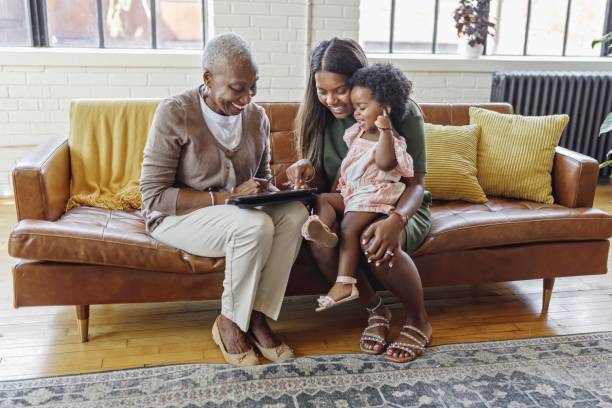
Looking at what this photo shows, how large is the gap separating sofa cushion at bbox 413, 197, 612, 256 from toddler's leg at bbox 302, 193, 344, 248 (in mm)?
355

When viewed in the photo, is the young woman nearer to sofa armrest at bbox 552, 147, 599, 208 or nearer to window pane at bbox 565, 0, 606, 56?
sofa armrest at bbox 552, 147, 599, 208

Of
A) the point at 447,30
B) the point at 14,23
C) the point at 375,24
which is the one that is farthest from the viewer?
the point at 447,30

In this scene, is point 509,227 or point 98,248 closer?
point 98,248

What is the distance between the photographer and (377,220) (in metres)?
2.07

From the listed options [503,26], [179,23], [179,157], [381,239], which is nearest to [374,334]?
[381,239]

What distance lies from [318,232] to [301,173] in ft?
1.03

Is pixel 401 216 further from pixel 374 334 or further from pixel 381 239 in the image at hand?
pixel 374 334

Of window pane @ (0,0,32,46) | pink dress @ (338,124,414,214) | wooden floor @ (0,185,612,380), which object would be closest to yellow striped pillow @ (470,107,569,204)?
wooden floor @ (0,185,612,380)

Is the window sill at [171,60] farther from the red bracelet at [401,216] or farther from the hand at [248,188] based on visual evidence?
the red bracelet at [401,216]

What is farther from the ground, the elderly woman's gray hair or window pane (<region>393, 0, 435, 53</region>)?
window pane (<region>393, 0, 435, 53</region>)

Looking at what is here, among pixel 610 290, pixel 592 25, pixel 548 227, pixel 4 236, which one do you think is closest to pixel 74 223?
pixel 4 236

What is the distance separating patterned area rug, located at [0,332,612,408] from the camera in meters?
1.85

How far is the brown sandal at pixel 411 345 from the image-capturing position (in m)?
2.08

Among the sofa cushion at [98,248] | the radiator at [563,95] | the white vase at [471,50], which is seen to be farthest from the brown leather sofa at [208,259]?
the white vase at [471,50]
